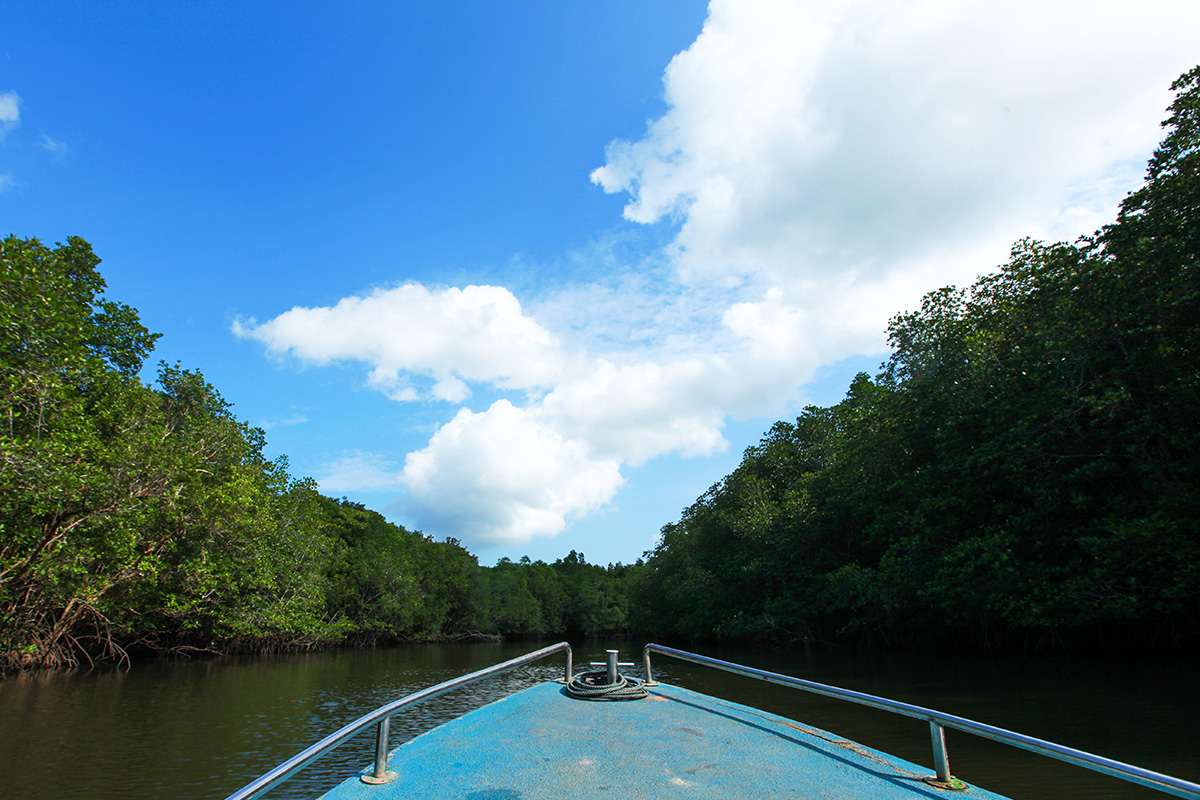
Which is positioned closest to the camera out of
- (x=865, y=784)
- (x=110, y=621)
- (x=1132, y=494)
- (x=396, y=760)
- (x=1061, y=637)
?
(x=865, y=784)

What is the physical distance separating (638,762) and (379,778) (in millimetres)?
1690

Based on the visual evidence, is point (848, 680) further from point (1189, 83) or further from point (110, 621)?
point (110, 621)

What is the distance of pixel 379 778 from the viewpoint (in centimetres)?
371

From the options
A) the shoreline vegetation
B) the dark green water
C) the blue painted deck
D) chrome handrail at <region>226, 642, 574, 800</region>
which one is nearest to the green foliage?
the shoreline vegetation

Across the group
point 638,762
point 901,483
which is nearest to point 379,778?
point 638,762

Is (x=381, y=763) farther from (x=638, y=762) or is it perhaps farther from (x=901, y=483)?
(x=901, y=483)

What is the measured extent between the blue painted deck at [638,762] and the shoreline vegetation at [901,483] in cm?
1116

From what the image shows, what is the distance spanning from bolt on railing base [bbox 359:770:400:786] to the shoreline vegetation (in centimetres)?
1280

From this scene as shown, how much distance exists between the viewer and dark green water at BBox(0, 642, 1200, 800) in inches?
298

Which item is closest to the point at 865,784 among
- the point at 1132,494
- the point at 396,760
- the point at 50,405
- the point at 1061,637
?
the point at 396,760

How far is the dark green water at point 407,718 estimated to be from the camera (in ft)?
24.8

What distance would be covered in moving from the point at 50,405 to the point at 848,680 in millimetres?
21217

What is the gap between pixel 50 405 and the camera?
1386 centimetres

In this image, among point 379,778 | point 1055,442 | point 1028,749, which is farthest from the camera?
point 1055,442
